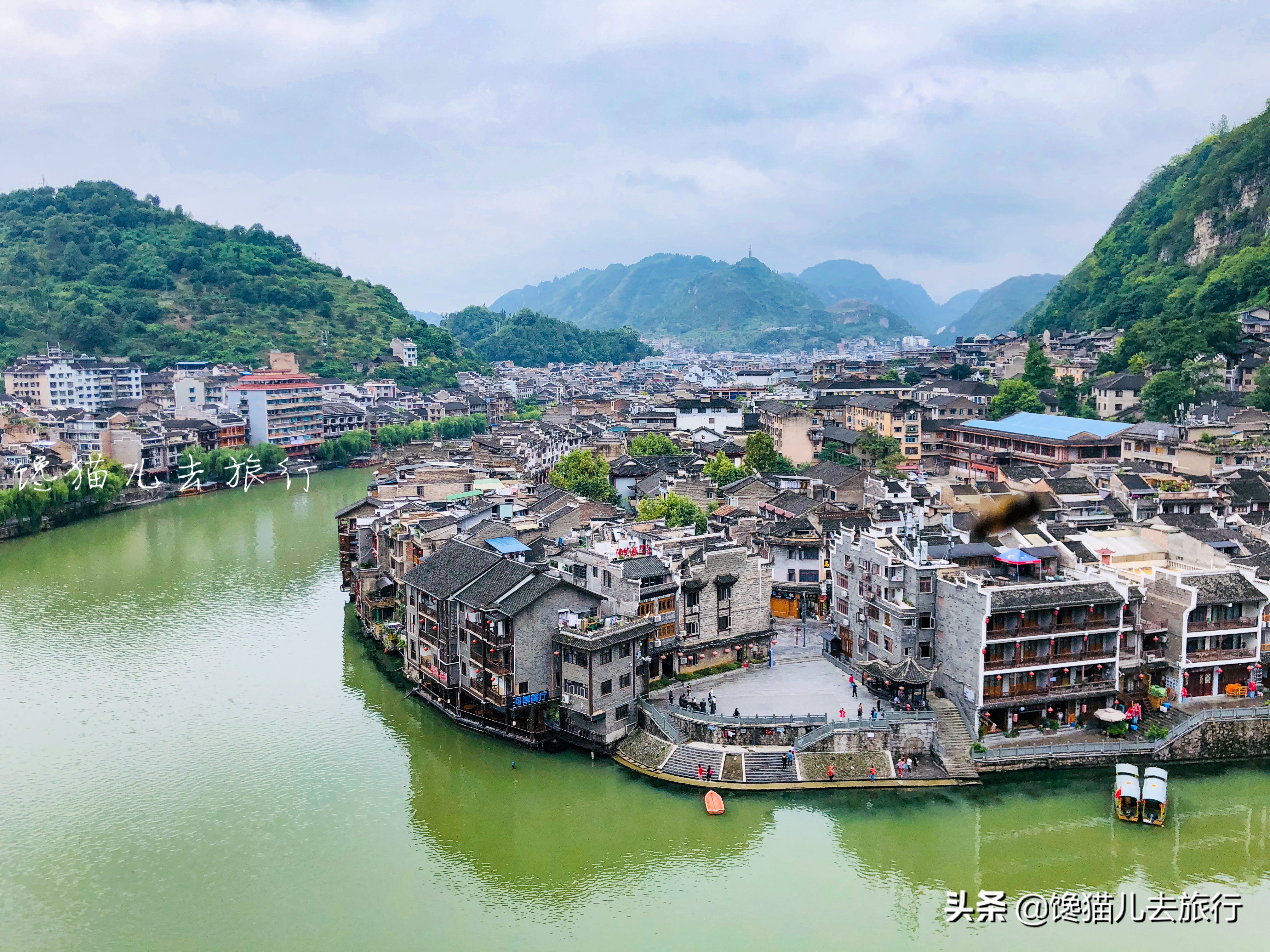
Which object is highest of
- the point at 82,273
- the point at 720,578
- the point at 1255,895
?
the point at 82,273

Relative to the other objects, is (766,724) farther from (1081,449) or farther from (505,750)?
(1081,449)

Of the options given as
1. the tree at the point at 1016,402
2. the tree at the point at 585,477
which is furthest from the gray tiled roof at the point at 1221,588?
the tree at the point at 1016,402

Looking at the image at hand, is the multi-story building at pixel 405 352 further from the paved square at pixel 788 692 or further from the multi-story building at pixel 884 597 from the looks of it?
the paved square at pixel 788 692

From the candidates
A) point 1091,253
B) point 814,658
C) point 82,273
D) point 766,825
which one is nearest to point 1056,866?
point 766,825

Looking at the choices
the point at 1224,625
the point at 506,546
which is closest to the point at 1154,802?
the point at 1224,625

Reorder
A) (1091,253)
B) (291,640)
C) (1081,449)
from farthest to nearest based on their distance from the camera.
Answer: (1091,253) < (1081,449) < (291,640)

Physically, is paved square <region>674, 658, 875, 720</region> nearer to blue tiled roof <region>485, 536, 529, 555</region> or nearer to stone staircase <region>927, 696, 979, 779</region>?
stone staircase <region>927, 696, 979, 779</region>
